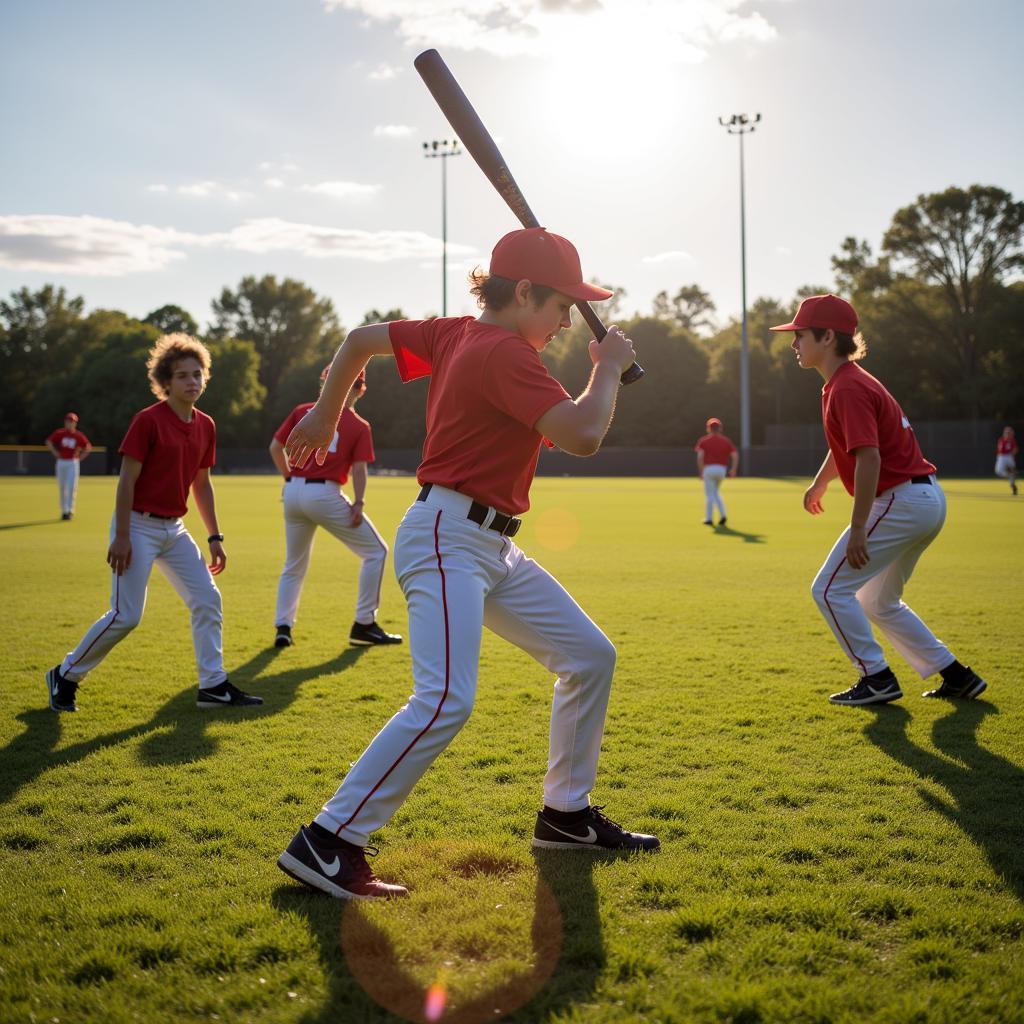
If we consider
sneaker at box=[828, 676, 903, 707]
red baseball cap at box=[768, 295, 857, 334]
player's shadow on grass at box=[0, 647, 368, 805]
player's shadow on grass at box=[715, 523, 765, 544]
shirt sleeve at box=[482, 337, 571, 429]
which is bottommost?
player's shadow on grass at box=[0, 647, 368, 805]

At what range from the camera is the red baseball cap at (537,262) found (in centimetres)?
369

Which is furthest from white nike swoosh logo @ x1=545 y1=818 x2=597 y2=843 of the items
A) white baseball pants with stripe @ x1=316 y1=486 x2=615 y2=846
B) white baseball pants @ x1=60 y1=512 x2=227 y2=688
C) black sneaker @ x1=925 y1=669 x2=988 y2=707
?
black sneaker @ x1=925 y1=669 x2=988 y2=707

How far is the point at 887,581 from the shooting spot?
6.67 meters

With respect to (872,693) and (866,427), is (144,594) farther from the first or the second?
(872,693)

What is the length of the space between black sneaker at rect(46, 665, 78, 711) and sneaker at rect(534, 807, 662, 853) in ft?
12.3

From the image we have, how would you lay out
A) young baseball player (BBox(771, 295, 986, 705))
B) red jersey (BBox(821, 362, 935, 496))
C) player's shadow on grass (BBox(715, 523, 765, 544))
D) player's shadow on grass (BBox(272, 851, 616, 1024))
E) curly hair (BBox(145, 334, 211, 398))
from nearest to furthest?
player's shadow on grass (BBox(272, 851, 616, 1024)), red jersey (BBox(821, 362, 935, 496)), young baseball player (BBox(771, 295, 986, 705)), curly hair (BBox(145, 334, 211, 398)), player's shadow on grass (BBox(715, 523, 765, 544))

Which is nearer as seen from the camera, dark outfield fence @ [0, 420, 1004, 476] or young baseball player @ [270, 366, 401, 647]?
young baseball player @ [270, 366, 401, 647]

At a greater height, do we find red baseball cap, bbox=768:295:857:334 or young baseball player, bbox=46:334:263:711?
red baseball cap, bbox=768:295:857:334

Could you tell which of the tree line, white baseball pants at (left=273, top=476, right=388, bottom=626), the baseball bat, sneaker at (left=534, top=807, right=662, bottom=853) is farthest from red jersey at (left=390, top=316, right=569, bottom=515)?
the tree line

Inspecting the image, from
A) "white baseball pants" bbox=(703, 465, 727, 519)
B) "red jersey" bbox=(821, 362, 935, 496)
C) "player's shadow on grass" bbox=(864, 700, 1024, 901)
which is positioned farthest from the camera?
"white baseball pants" bbox=(703, 465, 727, 519)

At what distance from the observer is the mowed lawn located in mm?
2961

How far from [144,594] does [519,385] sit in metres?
3.91

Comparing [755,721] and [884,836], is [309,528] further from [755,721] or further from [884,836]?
[884,836]

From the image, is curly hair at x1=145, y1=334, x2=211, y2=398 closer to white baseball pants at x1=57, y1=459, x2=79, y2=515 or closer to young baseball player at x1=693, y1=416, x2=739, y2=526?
A: young baseball player at x1=693, y1=416, x2=739, y2=526
